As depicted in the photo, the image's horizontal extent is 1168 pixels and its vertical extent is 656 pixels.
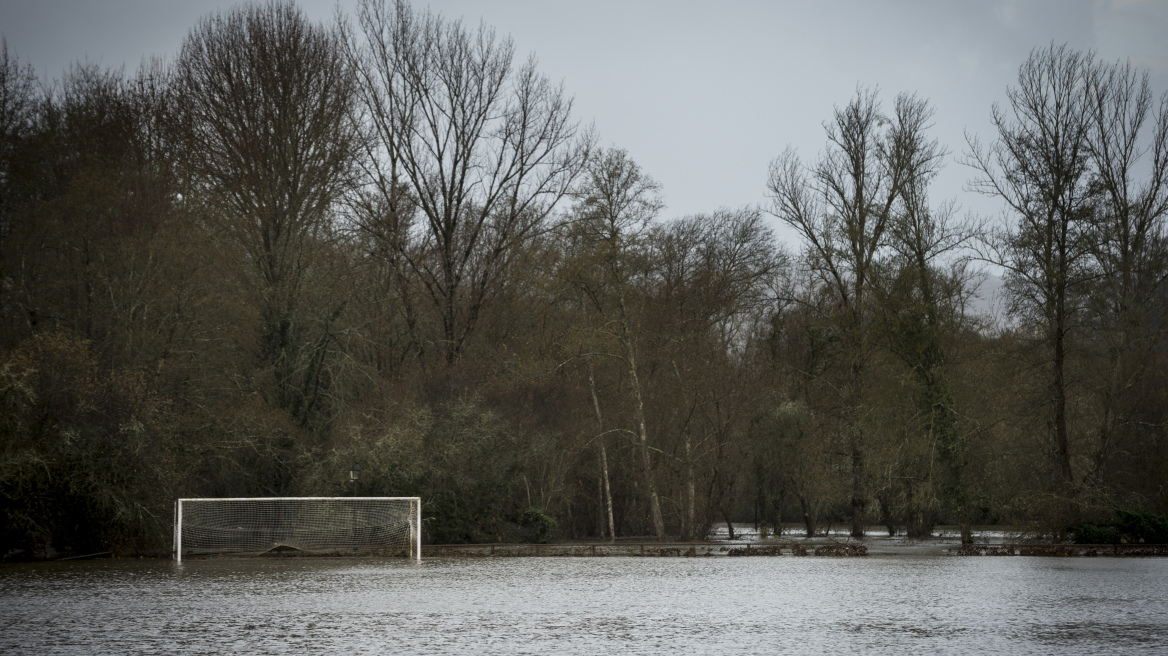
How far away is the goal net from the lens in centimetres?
2645

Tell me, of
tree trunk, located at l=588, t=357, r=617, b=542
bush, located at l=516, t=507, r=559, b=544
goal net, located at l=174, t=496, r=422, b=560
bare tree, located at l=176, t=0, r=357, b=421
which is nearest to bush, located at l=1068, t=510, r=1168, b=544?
tree trunk, located at l=588, t=357, r=617, b=542

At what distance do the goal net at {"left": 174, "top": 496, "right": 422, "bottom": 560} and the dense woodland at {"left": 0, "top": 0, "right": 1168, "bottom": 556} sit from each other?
1.00m

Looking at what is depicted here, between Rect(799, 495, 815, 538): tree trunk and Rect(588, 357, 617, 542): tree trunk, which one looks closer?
Rect(588, 357, 617, 542): tree trunk

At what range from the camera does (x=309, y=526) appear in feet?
89.0

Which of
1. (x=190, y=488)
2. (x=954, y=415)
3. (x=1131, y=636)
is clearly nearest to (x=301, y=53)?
(x=190, y=488)

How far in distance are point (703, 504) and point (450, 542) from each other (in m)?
10.6

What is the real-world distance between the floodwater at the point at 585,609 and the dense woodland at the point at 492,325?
7196 mm

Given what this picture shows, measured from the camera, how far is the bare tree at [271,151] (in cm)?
3262

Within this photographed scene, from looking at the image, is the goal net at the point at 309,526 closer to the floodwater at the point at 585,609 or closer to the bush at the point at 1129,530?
the floodwater at the point at 585,609

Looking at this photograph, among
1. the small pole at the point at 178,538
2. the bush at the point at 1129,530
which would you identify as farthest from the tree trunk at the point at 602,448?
the bush at the point at 1129,530

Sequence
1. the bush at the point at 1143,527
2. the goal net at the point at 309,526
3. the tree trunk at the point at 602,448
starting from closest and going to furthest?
the bush at the point at 1143,527
the goal net at the point at 309,526
the tree trunk at the point at 602,448

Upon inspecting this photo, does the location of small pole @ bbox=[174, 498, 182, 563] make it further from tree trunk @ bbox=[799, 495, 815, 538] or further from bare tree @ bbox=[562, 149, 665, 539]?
tree trunk @ bbox=[799, 495, 815, 538]

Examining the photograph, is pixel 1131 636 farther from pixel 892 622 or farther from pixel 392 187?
pixel 392 187

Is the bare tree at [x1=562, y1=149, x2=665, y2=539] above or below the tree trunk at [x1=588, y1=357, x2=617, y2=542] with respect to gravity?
above
